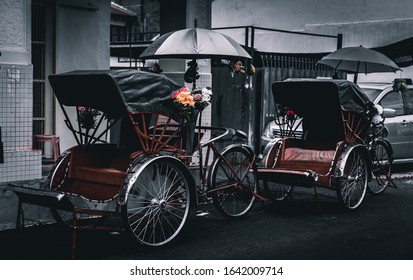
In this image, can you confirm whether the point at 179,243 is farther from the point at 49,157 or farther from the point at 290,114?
the point at 49,157

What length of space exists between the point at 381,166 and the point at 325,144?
→ 4.69ft

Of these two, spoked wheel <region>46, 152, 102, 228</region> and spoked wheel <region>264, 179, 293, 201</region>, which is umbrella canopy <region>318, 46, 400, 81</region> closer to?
spoked wheel <region>264, 179, 293, 201</region>

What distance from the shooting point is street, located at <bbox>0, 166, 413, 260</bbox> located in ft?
21.6

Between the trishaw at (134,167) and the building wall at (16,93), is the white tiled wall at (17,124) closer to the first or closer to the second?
the building wall at (16,93)

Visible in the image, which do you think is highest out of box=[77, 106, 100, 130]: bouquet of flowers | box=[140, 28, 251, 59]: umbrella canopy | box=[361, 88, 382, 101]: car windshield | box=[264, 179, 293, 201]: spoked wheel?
box=[140, 28, 251, 59]: umbrella canopy

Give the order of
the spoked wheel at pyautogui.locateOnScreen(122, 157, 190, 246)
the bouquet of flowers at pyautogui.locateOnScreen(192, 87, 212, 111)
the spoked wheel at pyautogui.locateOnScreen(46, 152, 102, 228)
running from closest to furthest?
the spoked wheel at pyautogui.locateOnScreen(122, 157, 190, 246), the spoked wheel at pyautogui.locateOnScreen(46, 152, 102, 228), the bouquet of flowers at pyautogui.locateOnScreen(192, 87, 212, 111)

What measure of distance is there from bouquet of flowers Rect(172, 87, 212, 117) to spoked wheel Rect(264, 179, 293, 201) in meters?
2.51

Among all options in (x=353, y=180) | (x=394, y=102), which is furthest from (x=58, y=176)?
(x=394, y=102)

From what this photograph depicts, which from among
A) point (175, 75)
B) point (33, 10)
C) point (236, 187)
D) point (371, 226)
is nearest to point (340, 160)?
point (371, 226)

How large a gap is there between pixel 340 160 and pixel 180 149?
2.60 meters

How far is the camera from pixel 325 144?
9.69 metres

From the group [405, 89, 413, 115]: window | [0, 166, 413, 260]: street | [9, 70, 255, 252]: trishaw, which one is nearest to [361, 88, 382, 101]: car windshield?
[405, 89, 413, 115]: window

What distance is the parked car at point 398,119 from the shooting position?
44.1 feet

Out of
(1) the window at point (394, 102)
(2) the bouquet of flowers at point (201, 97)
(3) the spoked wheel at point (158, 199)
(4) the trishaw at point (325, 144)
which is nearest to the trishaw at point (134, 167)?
(3) the spoked wheel at point (158, 199)
